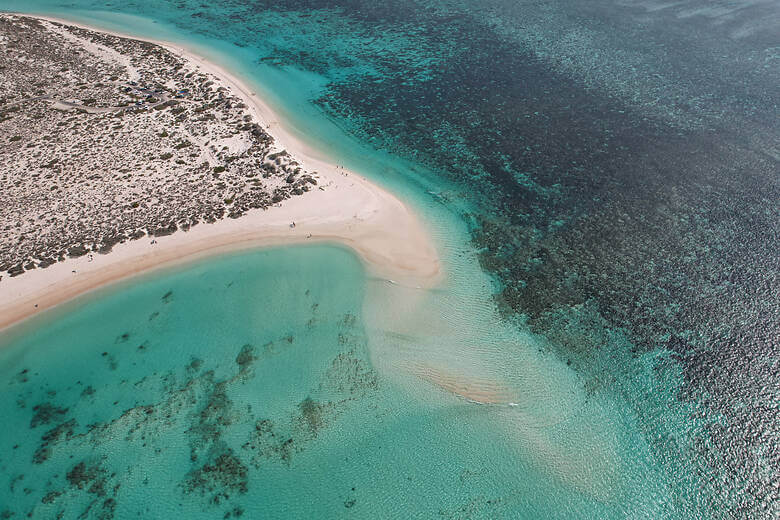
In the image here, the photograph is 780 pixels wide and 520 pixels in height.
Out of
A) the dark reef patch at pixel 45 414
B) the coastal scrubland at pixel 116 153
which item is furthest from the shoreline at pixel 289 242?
the dark reef patch at pixel 45 414

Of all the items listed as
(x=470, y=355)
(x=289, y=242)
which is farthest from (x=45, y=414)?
(x=470, y=355)

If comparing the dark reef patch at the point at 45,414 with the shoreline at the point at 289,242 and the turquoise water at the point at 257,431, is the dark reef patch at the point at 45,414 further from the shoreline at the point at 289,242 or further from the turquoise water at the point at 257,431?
the shoreline at the point at 289,242

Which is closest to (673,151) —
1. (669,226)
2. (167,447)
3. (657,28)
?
(669,226)

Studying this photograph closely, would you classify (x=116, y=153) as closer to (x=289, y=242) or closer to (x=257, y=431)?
(x=289, y=242)

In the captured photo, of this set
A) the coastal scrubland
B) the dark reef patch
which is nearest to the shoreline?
the coastal scrubland

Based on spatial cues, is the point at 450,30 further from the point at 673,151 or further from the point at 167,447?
the point at 167,447

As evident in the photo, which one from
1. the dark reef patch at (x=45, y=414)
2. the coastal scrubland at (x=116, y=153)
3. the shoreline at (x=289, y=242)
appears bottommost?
the dark reef patch at (x=45, y=414)
